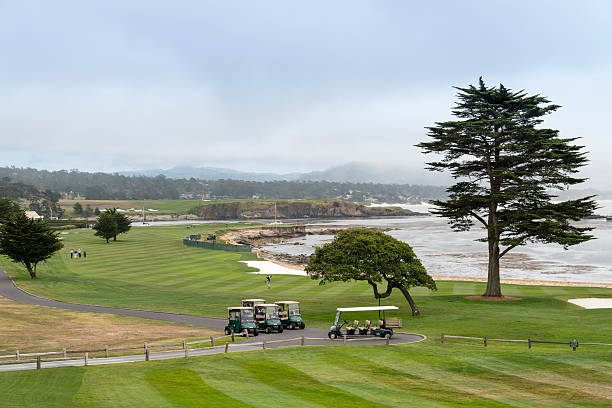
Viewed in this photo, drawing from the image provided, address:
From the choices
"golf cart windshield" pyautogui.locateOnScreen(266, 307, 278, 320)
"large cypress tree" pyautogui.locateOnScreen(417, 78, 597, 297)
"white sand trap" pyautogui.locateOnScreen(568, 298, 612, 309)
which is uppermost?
"large cypress tree" pyautogui.locateOnScreen(417, 78, 597, 297)

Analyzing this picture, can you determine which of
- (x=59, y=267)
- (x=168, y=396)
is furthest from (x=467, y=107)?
(x=59, y=267)

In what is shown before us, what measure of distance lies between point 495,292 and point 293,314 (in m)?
22.8

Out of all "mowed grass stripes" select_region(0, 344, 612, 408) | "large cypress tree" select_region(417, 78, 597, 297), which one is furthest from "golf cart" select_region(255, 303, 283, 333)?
"large cypress tree" select_region(417, 78, 597, 297)

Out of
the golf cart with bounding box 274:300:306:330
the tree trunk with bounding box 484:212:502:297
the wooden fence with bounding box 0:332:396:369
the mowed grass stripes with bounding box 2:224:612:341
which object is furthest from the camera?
the tree trunk with bounding box 484:212:502:297

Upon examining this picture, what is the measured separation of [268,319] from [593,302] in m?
31.3

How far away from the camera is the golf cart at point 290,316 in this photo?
39.2 m

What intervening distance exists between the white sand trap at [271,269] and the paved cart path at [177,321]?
95.6ft

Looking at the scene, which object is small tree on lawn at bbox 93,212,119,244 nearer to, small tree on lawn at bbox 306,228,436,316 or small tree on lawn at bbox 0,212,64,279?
small tree on lawn at bbox 0,212,64,279

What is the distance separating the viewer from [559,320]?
40250 millimetres

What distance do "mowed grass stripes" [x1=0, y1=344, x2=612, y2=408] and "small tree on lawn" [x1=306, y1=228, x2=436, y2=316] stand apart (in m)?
11.1

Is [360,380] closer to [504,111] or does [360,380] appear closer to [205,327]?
[205,327]

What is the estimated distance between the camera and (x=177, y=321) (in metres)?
42.3

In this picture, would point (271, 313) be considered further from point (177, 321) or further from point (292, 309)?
point (177, 321)

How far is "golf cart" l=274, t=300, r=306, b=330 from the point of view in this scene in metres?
39.2
